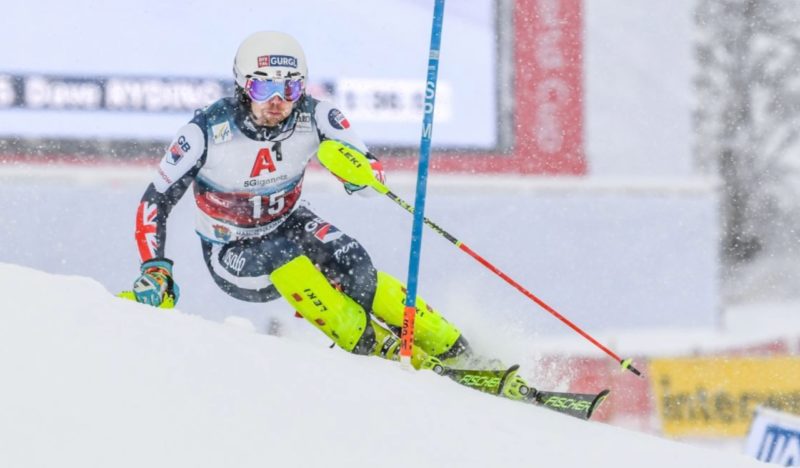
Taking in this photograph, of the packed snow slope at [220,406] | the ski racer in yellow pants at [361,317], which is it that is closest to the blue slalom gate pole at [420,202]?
the ski racer in yellow pants at [361,317]

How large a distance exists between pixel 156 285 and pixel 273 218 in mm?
741

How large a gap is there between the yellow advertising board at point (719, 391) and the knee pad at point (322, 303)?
678 cm

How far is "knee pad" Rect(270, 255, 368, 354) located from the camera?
5.19 meters

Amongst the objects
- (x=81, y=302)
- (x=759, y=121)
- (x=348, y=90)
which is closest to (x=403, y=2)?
(x=348, y=90)

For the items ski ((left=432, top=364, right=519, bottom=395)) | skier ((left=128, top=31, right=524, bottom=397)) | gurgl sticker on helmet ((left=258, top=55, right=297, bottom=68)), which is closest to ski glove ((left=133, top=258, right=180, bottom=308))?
skier ((left=128, top=31, right=524, bottom=397))

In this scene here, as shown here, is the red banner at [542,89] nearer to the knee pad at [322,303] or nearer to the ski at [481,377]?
the knee pad at [322,303]

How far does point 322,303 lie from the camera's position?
17.1ft

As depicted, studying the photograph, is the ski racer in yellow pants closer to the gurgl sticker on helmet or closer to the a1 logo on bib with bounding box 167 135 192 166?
the a1 logo on bib with bounding box 167 135 192 166

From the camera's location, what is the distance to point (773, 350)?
560 inches

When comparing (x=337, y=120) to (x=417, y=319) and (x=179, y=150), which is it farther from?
(x=417, y=319)

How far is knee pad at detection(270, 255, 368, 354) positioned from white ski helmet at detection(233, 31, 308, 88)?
84 centimetres

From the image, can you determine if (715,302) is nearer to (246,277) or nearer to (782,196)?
(246,277)

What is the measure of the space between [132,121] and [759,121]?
19361mm

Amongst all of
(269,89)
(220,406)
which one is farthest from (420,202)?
(220,406)
